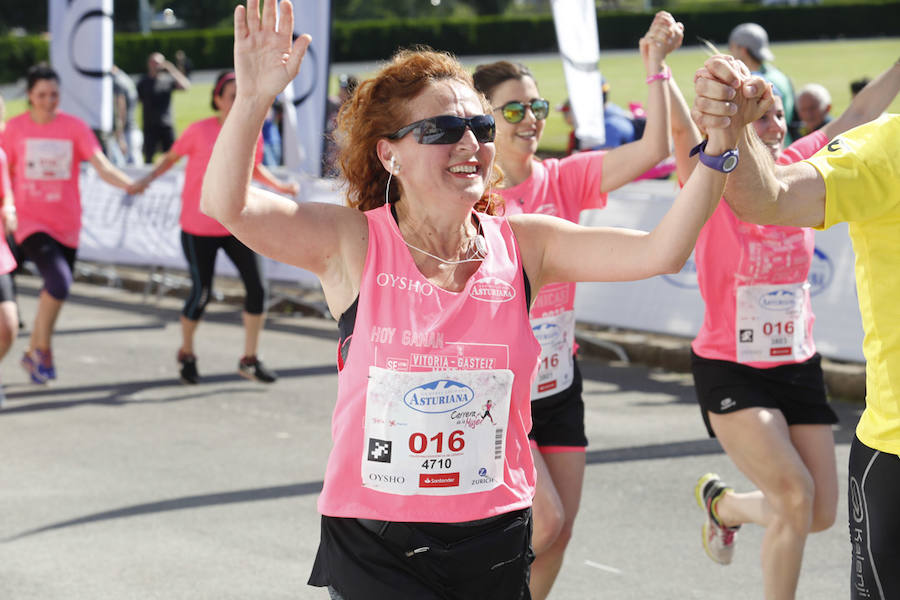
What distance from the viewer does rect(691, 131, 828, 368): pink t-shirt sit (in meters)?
4.81

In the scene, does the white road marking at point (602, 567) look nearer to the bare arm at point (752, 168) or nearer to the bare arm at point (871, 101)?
the bare arm at point (871, 101)

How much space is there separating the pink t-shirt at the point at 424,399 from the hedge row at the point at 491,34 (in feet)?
151

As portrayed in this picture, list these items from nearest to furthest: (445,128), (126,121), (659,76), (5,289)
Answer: (445,128)
(659,76)
(5,289)
(126,121)

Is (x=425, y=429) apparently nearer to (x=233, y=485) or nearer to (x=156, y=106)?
(x=233, y=485)

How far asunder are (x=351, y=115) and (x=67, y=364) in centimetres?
737

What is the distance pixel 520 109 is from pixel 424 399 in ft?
7.38

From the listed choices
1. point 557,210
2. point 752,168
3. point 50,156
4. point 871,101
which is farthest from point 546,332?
point 50,156

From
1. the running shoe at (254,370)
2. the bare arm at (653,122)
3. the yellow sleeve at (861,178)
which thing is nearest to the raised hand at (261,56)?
the yellow sleeve at (861,178)

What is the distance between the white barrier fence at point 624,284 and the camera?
883 cm

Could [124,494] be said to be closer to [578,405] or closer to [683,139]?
[578,405]

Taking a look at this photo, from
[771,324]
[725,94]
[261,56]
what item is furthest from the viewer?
[771,324]

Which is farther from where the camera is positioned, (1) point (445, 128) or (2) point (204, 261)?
(2) point (204, 261)

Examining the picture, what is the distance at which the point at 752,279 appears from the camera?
488cm

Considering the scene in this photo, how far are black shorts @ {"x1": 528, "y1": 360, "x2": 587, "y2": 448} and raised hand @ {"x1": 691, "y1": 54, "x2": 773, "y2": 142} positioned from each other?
1.97 meters
